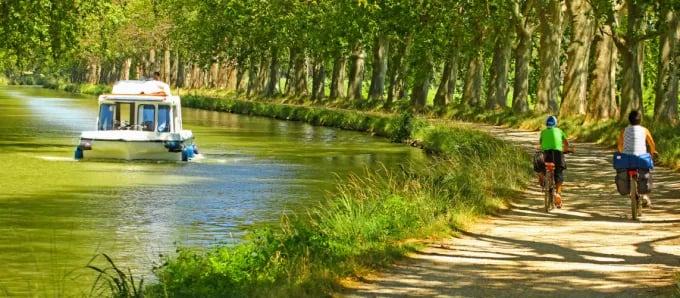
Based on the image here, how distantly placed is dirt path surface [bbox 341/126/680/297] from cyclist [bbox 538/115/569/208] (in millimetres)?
470

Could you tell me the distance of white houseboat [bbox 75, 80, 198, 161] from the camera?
39188 mm

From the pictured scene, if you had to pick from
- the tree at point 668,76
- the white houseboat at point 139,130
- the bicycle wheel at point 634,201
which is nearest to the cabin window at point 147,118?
the white houseboat at point 139,130

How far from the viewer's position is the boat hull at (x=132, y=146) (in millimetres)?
39062

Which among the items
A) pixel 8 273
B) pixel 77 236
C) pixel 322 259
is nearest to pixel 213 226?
pixel 77 236

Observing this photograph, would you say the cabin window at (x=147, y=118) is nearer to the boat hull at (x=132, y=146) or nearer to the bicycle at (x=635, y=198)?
the boat hull at (x=132, y=146)

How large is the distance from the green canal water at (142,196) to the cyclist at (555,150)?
5.53 meters

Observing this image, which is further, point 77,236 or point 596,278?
point 77,236

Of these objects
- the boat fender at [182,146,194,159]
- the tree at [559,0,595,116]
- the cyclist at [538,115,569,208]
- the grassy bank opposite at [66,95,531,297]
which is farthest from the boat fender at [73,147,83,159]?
the cyclist at [538,115,569,208]

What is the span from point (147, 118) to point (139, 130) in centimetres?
49

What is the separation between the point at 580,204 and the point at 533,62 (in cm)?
4895

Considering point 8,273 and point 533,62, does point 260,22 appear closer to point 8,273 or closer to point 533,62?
point 533,62

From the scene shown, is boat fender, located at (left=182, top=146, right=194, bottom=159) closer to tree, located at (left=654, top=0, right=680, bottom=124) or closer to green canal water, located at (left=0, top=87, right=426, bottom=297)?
green canal water, located at (left=0, top=87, right=426, bottom=297)

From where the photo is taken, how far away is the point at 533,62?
70438 millimetres

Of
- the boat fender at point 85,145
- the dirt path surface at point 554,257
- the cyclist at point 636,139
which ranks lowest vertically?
the boat fender at point 85,145
